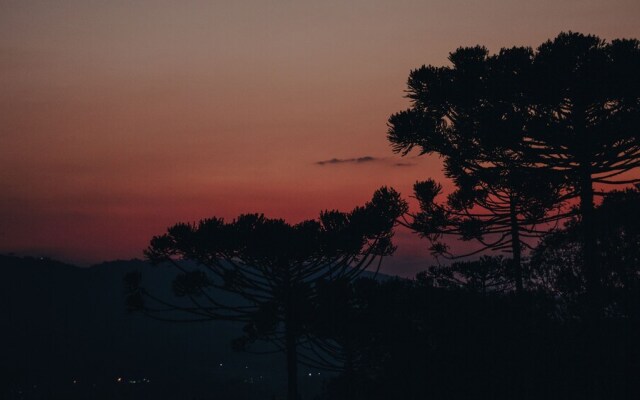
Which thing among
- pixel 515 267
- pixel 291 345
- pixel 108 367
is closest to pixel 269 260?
pixel 291 345

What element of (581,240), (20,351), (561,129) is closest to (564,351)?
(581,240)

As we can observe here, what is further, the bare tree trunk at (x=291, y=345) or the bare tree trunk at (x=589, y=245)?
the bare tree trunk at (x=291, y=345)

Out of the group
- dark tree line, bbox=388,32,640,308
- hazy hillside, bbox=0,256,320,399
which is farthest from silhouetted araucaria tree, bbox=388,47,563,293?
hazy hillside, bbox=0,256,320,399

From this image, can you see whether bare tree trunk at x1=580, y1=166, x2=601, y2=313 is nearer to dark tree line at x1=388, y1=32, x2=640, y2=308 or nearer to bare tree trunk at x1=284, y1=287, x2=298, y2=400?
dark tree line at x1=388, y1=32, x2=640, y2=308

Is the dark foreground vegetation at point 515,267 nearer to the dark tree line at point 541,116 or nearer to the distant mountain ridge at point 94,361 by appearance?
the dark tree line at point 541,116

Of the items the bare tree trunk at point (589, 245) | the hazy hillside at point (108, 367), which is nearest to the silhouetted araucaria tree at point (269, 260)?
the bare tree trunk at point (589, 245)

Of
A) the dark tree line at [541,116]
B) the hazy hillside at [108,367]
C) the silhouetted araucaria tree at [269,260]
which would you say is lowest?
the hazy hillside at [108,367]

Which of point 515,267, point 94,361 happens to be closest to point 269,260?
point 515,267

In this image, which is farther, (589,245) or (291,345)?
(291,345)

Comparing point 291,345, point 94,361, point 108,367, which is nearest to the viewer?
point 291,345

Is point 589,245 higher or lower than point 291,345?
higher

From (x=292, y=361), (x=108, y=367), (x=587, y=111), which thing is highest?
(x=587, y=111)

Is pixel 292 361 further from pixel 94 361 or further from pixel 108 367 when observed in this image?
pixel 94 361

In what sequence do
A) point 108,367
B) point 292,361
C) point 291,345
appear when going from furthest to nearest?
point 108,367 < point 292,361 < point 291,345
